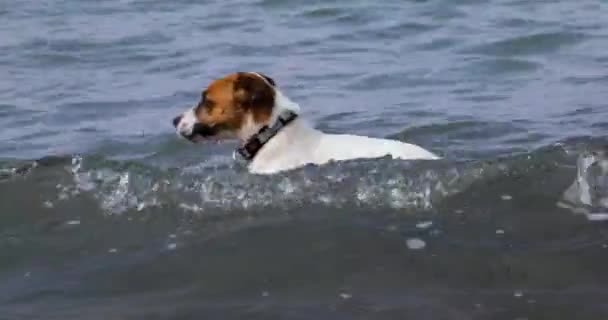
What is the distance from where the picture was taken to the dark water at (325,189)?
5672mm

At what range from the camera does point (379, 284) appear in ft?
18.8

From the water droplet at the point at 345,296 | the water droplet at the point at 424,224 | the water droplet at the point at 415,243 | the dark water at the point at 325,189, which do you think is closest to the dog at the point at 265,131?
the dark water at the point at 325,189

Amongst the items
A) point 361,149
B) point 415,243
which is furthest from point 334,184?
point 415,243

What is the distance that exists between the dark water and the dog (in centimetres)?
13

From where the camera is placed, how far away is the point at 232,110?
7539 millimetres

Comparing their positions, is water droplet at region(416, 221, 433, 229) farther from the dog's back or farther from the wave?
the dog's back

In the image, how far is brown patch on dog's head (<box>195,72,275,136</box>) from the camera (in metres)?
7.49

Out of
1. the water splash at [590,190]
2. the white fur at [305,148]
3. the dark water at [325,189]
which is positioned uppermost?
the white fur at [305,148]

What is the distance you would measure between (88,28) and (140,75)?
10.4 ft

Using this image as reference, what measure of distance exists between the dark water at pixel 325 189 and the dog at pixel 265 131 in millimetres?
132

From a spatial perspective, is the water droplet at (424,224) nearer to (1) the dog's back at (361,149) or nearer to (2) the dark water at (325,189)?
(2) the dark water at (325,189)

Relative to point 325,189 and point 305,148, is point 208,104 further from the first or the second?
point 325,189

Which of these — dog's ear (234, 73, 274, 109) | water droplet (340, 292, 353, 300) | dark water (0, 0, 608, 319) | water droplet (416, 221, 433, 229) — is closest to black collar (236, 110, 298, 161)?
dog's ear (234, 73, 274, 109)

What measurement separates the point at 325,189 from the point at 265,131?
2.15ft
